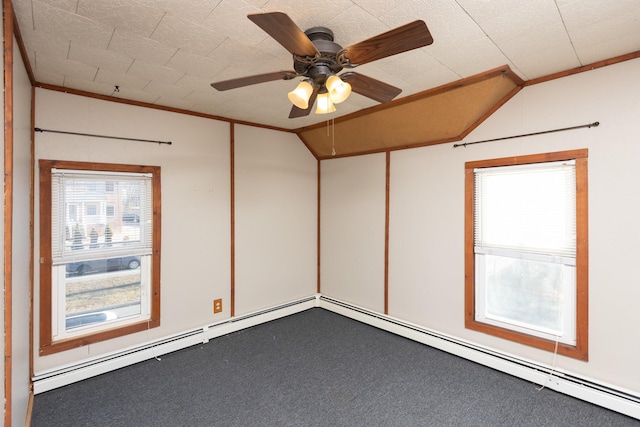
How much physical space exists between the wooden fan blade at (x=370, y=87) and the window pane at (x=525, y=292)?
1.85 m

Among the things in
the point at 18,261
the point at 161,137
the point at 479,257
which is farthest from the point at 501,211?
the point at 18,261

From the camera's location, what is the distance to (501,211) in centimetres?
276

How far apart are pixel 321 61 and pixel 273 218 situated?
253cm

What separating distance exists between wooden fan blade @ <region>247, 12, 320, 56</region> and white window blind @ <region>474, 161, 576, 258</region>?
6.82 ft

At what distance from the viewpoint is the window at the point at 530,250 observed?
2.35 metres

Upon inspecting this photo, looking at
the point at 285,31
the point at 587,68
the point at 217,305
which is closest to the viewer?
the point at 285,31

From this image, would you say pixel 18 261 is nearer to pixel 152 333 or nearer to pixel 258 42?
pixel 152 333

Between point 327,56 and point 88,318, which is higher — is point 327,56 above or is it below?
above

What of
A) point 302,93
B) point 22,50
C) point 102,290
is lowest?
point 102,290

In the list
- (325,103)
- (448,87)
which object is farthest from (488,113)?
(325,103)

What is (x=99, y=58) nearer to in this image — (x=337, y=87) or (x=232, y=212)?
(x=337, y=87)

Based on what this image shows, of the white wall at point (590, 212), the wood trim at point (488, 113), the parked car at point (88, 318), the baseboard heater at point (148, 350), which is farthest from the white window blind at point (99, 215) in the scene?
the wood trim at point (488, 113)

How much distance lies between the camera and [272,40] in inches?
72.2

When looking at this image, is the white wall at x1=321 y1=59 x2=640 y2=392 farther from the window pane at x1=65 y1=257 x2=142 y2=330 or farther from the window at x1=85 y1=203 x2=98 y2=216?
the window at x1=85 y1=203 x2=98 y2=216
